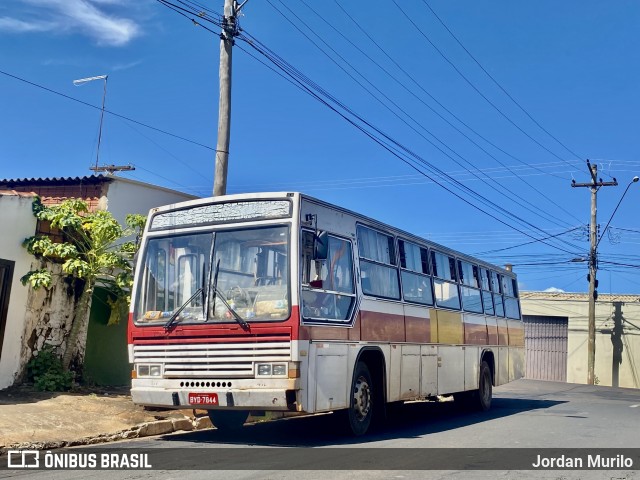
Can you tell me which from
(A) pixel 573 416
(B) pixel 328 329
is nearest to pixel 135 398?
(B) pixel 328 329

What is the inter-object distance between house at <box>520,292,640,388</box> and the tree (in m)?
30.9

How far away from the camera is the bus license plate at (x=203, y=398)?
9.05 m

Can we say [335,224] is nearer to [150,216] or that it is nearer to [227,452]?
[150,216]

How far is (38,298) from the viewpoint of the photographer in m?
13.1

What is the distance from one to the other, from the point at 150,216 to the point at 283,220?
2.27 meters

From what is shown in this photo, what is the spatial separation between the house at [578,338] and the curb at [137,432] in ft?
102

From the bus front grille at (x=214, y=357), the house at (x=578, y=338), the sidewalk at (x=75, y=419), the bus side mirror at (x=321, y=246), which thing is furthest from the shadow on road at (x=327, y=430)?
the house at (x=578, y=338)

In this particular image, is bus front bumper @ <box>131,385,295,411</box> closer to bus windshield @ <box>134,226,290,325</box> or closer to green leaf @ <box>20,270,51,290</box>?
bus windshield @ <box>134,226,290,325</box>

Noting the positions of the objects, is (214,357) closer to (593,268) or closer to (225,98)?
(225,98)

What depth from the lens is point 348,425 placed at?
10234 mm

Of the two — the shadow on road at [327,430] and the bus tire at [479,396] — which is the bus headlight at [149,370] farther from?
the bus tire at [479,396]

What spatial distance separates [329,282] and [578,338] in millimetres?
32661

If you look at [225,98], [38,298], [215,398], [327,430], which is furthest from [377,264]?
[38,298]

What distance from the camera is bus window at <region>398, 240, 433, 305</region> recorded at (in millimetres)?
12383
